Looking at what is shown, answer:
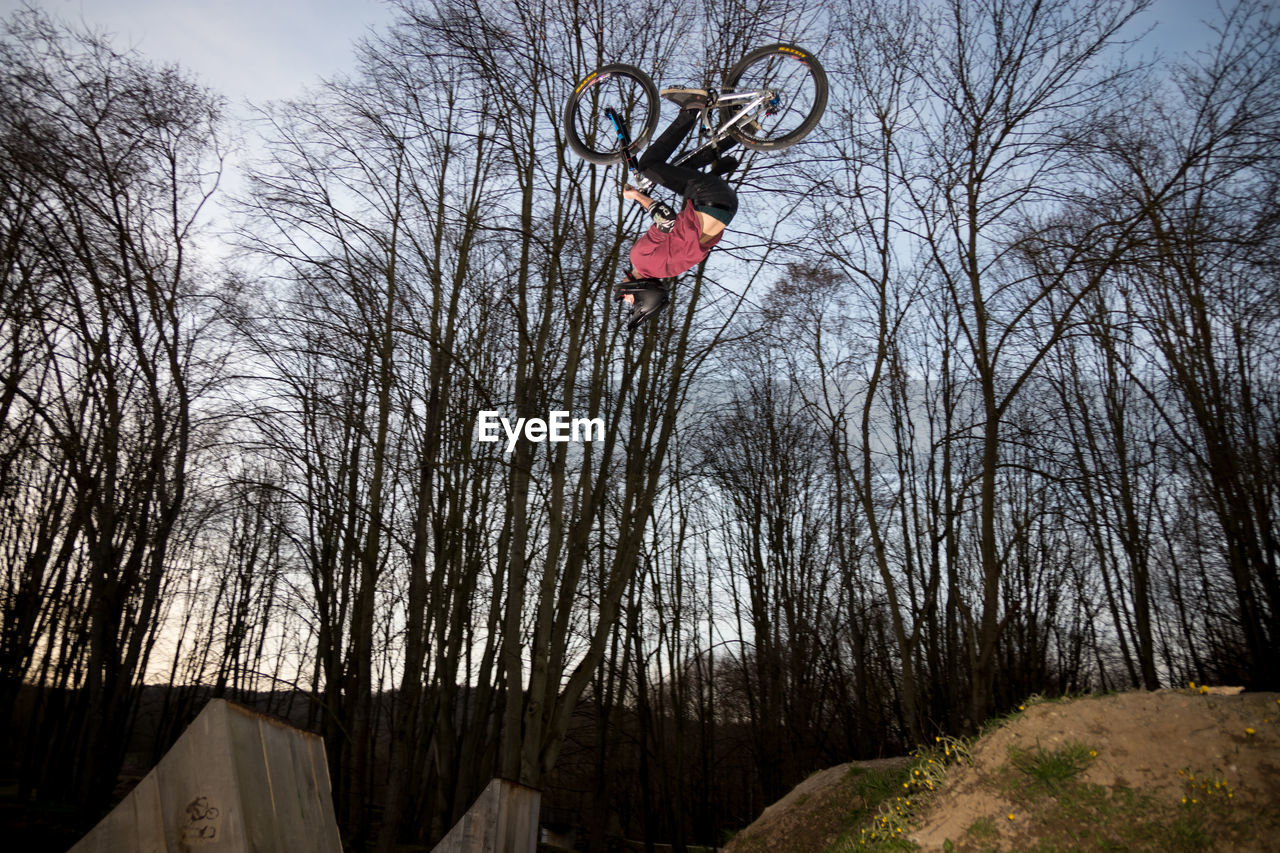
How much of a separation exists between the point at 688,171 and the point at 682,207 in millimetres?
279

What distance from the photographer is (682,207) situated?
5758 mm

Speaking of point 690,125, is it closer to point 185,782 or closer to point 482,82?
point 482,82

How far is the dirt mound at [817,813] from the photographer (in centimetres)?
851

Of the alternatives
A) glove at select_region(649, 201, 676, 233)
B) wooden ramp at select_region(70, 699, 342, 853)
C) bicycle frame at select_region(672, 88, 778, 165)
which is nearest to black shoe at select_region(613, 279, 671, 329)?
glove at select_region(649, 201, 676, 233)

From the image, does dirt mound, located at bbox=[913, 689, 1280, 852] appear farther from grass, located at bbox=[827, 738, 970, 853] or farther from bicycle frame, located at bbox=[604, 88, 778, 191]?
bicycle frame, located at bbox=[604, 88, 778, 191]

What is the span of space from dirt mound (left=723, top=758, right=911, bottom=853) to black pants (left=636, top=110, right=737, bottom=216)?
261 inches

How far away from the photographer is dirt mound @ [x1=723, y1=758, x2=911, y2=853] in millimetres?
8508

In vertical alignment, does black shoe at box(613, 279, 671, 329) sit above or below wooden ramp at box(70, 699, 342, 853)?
above

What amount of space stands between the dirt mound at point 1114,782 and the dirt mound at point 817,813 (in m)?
2.61

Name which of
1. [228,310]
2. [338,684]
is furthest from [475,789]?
[228,310]

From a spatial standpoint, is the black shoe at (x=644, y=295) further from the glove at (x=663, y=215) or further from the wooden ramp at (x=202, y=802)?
the wooden ramp at (x=202, y=802)

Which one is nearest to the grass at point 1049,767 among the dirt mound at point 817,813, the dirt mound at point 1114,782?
the dirt mound at point 1114,782

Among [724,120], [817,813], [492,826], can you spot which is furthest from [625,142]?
[817,813]

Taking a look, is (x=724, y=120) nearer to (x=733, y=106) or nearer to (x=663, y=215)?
(x=733, y=106)
